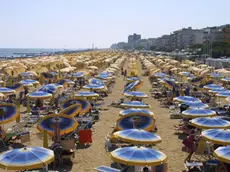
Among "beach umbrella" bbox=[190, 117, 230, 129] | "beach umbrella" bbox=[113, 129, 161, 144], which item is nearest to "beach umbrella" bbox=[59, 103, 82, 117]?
"beach umbrella" bbox=[113, 129, 161, 144]

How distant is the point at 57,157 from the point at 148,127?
291cm

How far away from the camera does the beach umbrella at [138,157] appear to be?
681cm

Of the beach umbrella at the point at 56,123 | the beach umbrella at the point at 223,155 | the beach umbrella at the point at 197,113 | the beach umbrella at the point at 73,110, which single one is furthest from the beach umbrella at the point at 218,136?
the beach umbrella at the point at 73,110

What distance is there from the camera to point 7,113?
11219mm

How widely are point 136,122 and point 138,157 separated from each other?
11.5ft

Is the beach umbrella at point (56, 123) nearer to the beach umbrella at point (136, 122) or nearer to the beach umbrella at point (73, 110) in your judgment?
the beach umbrella at point (136, 122)

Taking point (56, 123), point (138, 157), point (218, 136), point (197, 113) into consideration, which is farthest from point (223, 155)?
point (56, 123)

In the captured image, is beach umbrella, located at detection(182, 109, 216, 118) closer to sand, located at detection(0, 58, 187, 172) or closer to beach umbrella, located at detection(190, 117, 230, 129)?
sand, located at detection(0, 58, 187, 172)

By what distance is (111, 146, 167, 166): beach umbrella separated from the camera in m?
6.81

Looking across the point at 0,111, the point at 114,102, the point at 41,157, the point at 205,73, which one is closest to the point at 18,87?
the point at 114,102

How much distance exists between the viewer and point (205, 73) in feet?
91.2

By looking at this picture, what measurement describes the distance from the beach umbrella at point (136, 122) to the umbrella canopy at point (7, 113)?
342 cm

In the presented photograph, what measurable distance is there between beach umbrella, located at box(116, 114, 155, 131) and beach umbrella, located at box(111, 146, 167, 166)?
10.1 ft

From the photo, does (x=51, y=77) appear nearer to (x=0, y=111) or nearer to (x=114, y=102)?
(x=114, y=102)
